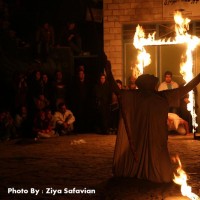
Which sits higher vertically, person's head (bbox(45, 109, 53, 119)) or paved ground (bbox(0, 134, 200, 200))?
person's head (bbox(45, 109, 53, 119))

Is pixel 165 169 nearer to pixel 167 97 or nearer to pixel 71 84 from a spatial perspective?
pixel 167 97

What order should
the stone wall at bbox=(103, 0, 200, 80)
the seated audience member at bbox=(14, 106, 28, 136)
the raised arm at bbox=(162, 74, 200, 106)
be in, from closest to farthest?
the raised arm at bbox=(162, 74, 200, 106), the seated audience member at bbox=(14, 106, 28, 136), the stone wall at bbox=(103, 0, 200, 80)

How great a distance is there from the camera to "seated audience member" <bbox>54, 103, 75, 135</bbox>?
46.3 ft

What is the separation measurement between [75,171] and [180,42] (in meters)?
6.27

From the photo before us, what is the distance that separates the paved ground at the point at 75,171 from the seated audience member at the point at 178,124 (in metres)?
0.72

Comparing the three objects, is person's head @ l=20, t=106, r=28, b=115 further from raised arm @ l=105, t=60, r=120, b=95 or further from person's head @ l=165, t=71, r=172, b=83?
raised arm @ l=105, t=60, r=120, b=95

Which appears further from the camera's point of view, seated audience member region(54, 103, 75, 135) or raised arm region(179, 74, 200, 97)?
seated audience member region(54, 103, 75, 135)

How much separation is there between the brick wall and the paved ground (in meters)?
3.46

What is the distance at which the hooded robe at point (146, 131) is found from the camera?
691cm

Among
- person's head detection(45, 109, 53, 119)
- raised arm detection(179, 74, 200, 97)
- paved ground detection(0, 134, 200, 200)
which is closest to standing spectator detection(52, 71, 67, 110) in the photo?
person's head detection(45, 109, 53, 119)

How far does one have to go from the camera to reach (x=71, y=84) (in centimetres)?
1573

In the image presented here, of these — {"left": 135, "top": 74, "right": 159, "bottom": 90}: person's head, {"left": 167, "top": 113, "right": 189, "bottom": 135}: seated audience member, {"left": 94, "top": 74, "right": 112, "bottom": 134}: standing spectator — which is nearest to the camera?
{"left": 135, "top": 74, "right": 159, "bottom": 90}: person's head

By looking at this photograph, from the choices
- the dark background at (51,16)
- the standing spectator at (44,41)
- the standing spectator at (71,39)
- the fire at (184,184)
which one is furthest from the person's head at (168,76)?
the fire at (184,184)

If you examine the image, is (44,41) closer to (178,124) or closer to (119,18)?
(119,18)
